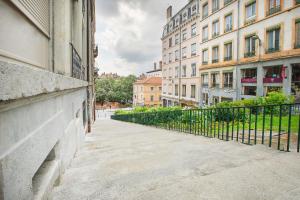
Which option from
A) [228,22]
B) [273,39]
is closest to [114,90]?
[228,22]

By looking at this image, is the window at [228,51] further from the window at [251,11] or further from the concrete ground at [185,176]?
the concrete ground at [185,176]

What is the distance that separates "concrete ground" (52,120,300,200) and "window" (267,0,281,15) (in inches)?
690

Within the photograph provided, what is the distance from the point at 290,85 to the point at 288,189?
643 inches

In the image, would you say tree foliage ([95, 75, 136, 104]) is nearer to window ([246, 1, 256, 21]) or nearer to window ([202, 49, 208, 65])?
window ([202, 49, 208, 65])

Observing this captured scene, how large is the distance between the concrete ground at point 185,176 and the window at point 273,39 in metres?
16.4

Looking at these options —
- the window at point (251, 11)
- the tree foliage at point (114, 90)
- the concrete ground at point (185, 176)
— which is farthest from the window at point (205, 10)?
the tree foliage at point (114, 90)

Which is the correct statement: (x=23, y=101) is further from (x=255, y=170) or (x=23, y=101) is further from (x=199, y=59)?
(x=199, y=59)

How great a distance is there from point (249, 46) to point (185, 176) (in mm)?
20514

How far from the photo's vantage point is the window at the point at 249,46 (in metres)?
19.8

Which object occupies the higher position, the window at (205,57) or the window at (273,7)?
the window at (273,7)

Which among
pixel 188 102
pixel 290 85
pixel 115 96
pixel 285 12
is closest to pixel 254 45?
pixel 285 12

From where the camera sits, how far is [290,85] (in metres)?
16.0

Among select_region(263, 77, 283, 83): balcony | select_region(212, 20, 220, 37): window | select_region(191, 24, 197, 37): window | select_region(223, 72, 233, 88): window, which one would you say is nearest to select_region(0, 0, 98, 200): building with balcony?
select_region(263, 77, 283, 83): balcony

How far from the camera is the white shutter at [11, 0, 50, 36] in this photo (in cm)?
206
